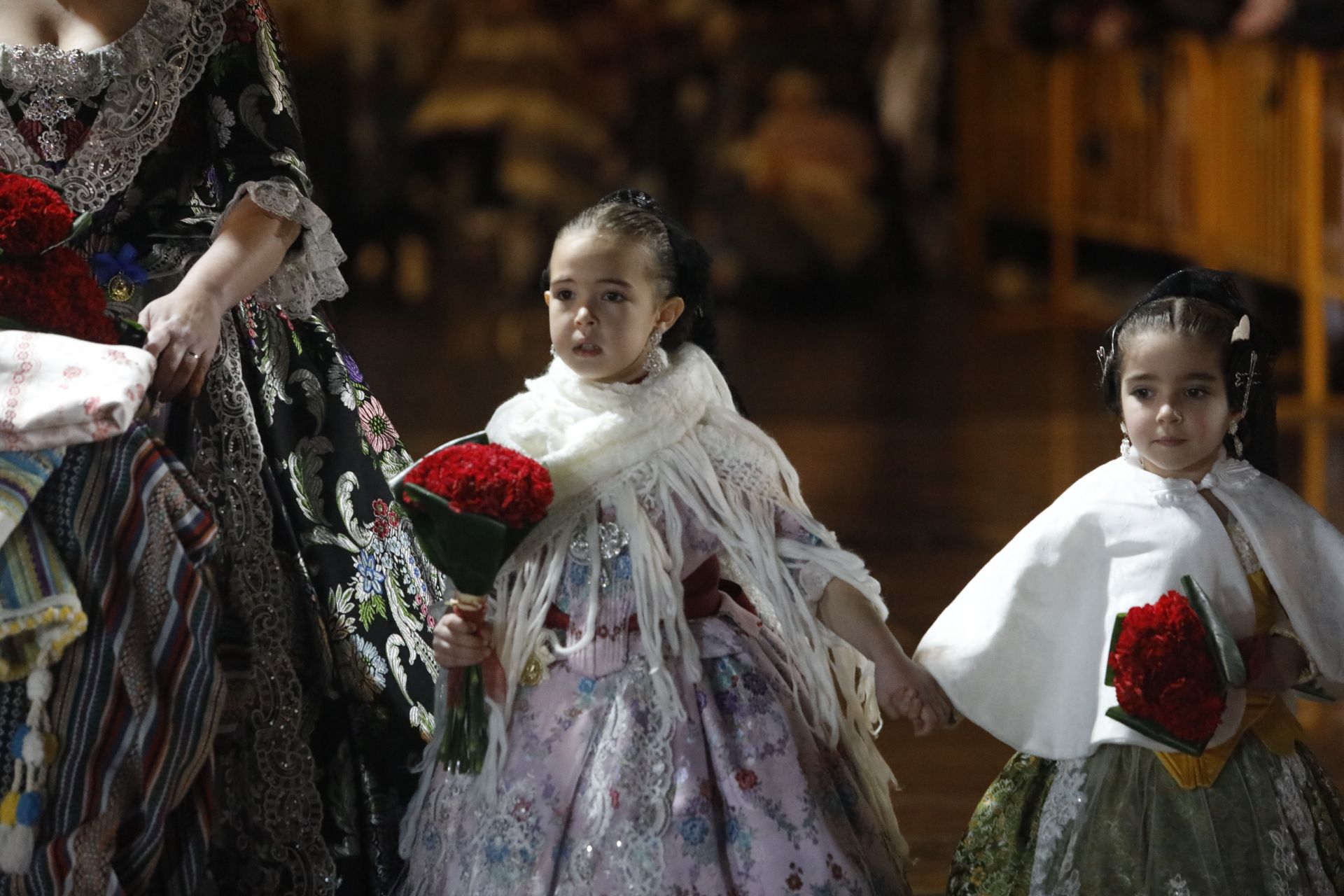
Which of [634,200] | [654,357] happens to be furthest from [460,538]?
[634,200]

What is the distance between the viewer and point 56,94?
2.50 meters

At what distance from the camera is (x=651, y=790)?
2377 millimetres

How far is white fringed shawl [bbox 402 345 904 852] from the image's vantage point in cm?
247

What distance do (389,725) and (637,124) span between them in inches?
414

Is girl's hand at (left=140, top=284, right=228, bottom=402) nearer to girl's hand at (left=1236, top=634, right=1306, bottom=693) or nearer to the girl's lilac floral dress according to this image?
the girl's lilac floral dress

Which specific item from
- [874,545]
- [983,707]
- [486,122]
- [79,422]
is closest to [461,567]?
[79,422]

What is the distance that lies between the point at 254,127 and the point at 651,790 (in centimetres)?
101

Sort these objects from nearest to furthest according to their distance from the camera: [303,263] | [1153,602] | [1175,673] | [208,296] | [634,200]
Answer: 1. [1175,673]
2. [1153,602]
3. [208,296]
4. [634,200]
5. [303,263]

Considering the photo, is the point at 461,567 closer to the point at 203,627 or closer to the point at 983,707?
the point at 203,627

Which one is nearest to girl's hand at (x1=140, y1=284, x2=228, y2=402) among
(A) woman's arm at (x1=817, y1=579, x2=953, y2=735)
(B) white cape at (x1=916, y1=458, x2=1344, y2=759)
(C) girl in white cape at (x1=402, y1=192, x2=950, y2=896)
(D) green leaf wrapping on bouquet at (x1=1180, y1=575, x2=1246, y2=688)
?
(C) girl in white cape at (x1=402, y1=192, x2=950, y2=896)

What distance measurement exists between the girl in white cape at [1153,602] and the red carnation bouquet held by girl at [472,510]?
55 centimetres

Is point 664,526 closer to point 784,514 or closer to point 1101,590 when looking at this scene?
point 784,514

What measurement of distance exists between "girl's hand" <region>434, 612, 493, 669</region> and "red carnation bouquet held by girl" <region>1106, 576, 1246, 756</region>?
760 mm

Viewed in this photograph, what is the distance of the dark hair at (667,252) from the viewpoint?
253 cm
